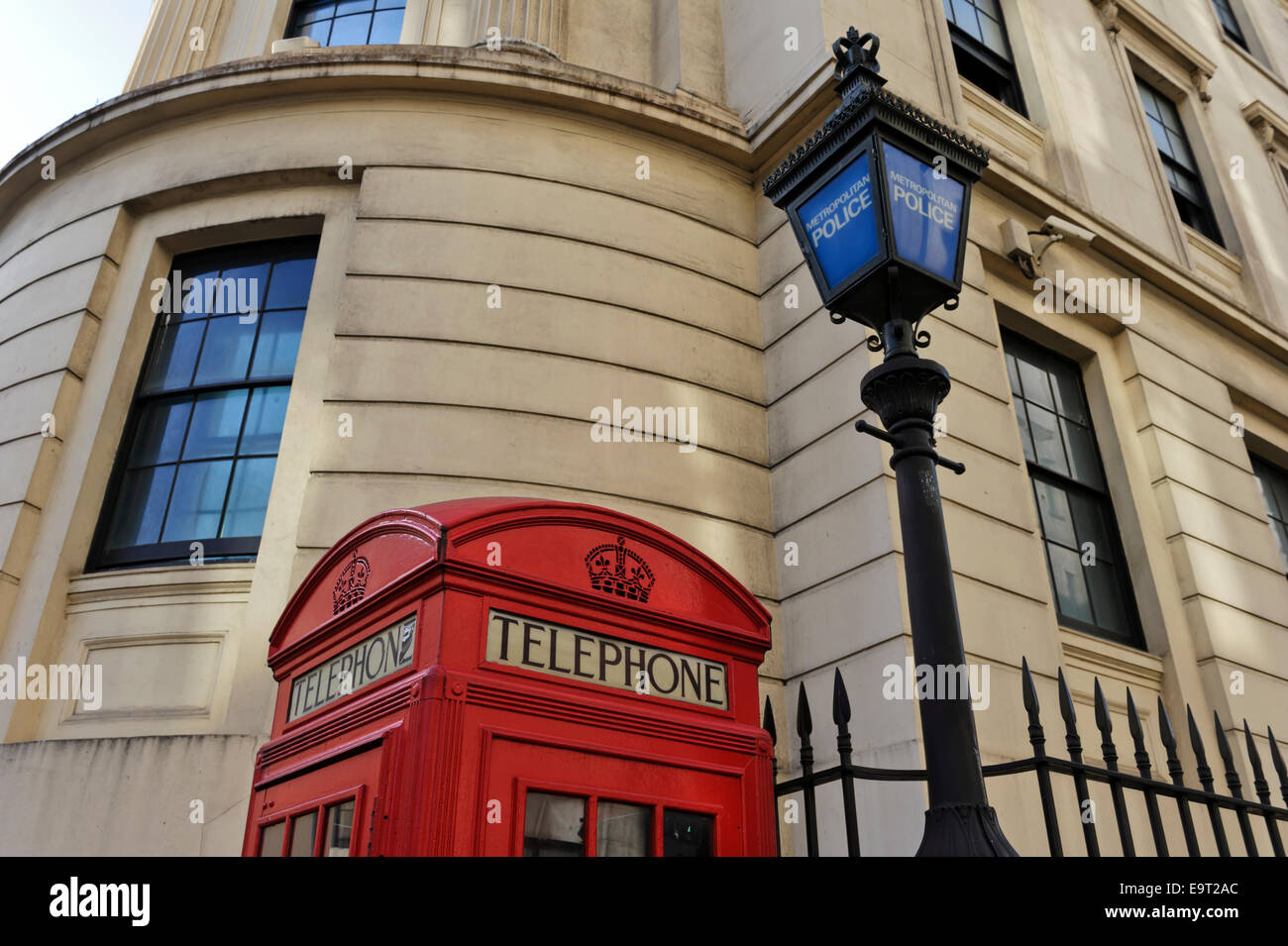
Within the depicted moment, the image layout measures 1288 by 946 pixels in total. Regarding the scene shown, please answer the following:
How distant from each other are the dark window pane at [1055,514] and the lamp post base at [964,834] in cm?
624

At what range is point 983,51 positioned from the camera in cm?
1127

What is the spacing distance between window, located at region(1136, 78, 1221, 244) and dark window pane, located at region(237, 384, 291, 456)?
37.8ft

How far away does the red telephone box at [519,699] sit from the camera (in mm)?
2582

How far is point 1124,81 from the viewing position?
13.0 m

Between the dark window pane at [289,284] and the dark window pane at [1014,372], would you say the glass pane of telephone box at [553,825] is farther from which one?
the dark window pane at [1014,372]

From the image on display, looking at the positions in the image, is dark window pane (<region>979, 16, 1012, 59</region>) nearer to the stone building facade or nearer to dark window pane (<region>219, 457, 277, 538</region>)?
the stone building facade

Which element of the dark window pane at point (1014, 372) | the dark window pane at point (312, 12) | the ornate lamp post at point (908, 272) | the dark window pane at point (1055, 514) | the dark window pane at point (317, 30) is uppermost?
the dark window pane at point (312, 12)

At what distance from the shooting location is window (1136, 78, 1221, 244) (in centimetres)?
1341

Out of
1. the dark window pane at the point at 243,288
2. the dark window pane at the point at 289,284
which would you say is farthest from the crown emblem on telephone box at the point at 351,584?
the dark window pane at the point at 243,288

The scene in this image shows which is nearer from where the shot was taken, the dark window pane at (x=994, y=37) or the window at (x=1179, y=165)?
the dark window pane at (x=994, y=37)

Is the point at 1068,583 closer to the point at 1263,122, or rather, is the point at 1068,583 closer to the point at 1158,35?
the point at 1158,35

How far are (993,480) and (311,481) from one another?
5.06 m

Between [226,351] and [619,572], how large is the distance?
613cm

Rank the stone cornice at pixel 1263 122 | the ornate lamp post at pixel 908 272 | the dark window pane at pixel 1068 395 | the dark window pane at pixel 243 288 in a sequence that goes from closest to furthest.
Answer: the ornate lamp post at pixel 908 272 → the dark window pane at pixel 243 288 → the dark window pane at pixel 1068 395 → the stone cornice at pixel 1263 122
